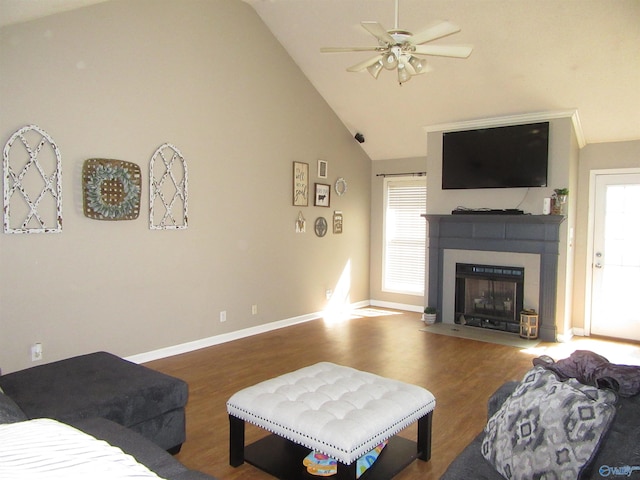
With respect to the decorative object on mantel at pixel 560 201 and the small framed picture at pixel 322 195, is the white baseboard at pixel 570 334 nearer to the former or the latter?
the decorative object on mantel at pixel 560 201

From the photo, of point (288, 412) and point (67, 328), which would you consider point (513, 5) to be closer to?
point (288, 412)

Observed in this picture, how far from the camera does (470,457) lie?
1.89 m

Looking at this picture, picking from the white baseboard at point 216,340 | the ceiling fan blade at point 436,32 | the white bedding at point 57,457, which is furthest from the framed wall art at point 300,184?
the white bedding at point 57,457

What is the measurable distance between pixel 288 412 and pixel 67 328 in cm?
260

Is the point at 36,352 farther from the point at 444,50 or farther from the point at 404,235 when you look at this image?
the point at 404,235

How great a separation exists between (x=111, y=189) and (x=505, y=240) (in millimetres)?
4434

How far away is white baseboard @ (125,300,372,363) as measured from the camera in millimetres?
4668

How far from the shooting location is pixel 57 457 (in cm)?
112

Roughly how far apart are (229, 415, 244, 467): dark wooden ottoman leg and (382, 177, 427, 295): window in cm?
500

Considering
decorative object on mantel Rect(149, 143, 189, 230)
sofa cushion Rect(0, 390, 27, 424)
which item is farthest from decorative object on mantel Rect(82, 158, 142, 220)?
sofa cushion Rect(0, 390, 27, 424)

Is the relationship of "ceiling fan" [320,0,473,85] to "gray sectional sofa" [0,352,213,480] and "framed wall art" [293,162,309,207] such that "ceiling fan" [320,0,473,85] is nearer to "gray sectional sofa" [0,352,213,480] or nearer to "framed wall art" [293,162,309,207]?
"gray sectional sofa" [0,352,213,480]

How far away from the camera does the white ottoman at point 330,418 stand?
221 centimetres

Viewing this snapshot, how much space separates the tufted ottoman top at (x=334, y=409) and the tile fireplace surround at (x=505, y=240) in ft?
11.6

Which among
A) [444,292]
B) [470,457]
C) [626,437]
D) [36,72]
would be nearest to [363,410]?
[470,457]
